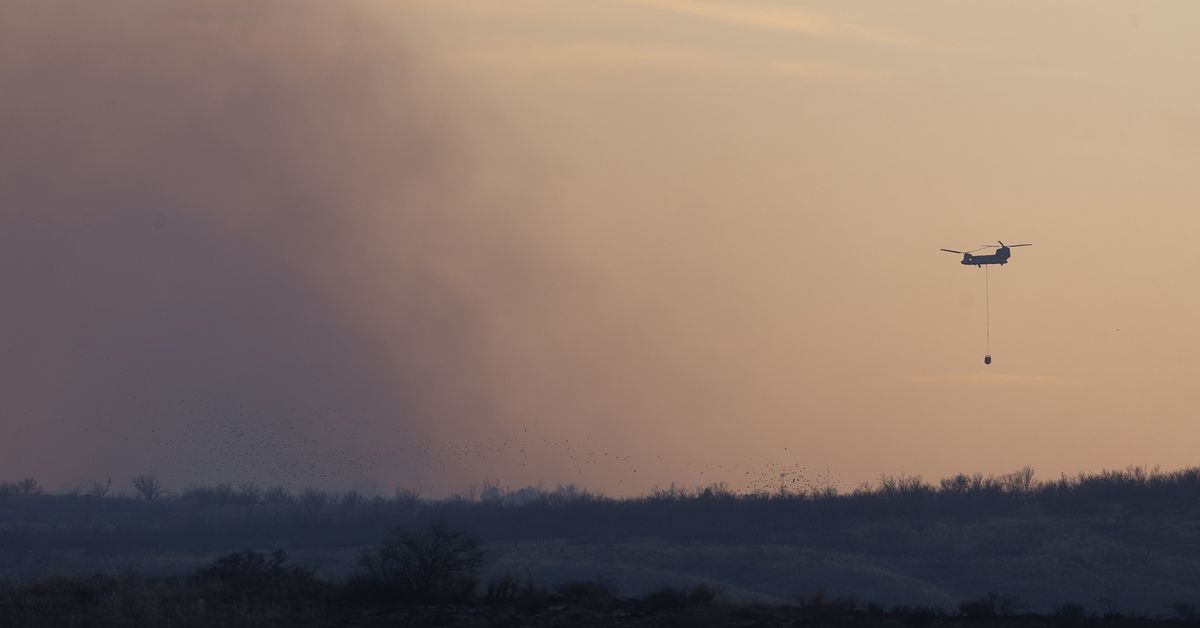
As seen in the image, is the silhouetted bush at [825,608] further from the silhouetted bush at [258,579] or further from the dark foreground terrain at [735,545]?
the silhouetted bush at [258,579]

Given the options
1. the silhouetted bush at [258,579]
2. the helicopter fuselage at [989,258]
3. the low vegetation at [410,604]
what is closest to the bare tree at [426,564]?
the low vegetation at [410,604]

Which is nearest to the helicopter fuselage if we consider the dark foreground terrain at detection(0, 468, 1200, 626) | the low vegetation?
the dark foreground terrain at detection(0, 468, 1200, 626)

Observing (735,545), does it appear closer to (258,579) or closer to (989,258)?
(989,258)

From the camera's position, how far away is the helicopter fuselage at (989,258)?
70.1 metres

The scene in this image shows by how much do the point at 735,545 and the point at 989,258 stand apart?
17.5 meters

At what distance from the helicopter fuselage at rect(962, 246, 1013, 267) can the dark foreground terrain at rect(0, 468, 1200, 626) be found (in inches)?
463

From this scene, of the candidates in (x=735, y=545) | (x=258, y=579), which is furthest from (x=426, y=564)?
(x=735, y=545)

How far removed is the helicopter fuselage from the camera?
70.1m

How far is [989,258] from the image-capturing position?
2771 inches

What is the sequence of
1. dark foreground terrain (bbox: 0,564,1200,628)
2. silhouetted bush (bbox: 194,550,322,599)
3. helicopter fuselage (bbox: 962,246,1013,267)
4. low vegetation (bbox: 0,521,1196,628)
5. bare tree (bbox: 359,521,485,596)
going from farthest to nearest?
1. helicopter fuselage (bbox: 962,246,1013,267)
2. bare tree (bbox: 359,521,485,596)
3. silhouetted bush (bbox: 194,550,322,599)
4. low vegetation (bbox: 0,521,1196,628)
5. dark foreground terrain (bbox: 0,564,1200,628)

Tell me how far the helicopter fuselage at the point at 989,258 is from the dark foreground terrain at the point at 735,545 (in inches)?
463

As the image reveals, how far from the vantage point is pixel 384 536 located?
7731 cm

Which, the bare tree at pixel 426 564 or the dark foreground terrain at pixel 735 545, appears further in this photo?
the dark foreground terrain at pixel 735 545

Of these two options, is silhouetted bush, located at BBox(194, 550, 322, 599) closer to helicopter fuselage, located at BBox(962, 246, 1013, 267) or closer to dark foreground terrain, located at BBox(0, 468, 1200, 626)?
dark foreground terrain, located at BBox(0, 468, 1200, 626)
